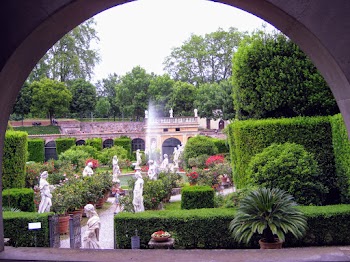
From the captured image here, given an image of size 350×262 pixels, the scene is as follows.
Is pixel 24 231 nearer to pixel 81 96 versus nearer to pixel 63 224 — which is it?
pixel 63 224

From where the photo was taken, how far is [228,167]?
872 inches

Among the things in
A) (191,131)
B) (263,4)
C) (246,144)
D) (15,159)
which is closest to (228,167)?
(246,144)

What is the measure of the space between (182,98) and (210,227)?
43380 millimetres

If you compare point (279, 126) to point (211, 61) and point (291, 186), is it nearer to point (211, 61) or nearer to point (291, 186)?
point (291, 186)

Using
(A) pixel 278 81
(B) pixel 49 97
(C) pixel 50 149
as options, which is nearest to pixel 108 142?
(C) pixel 50 149

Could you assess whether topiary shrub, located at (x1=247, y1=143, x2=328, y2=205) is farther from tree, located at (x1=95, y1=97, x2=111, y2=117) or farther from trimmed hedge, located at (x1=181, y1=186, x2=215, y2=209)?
tree, located at (x1=95, y1=97, x2=111, y2=117)

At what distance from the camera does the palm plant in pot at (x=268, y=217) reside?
8672 mm

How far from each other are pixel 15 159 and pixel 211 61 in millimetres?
47957

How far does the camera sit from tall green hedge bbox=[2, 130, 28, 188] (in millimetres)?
15836

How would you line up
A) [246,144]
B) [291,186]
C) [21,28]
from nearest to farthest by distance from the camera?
1. [21,28]
2. [291,186]
3. [246,144]

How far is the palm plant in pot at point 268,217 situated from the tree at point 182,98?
144ft

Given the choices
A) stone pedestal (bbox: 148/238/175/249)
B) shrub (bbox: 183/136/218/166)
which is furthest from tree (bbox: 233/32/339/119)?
shrub (bbox: 183/136/218/166)

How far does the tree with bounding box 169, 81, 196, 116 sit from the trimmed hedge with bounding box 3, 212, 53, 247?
42.7m

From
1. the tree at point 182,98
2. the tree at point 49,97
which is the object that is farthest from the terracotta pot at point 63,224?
the tree at point 182,98
